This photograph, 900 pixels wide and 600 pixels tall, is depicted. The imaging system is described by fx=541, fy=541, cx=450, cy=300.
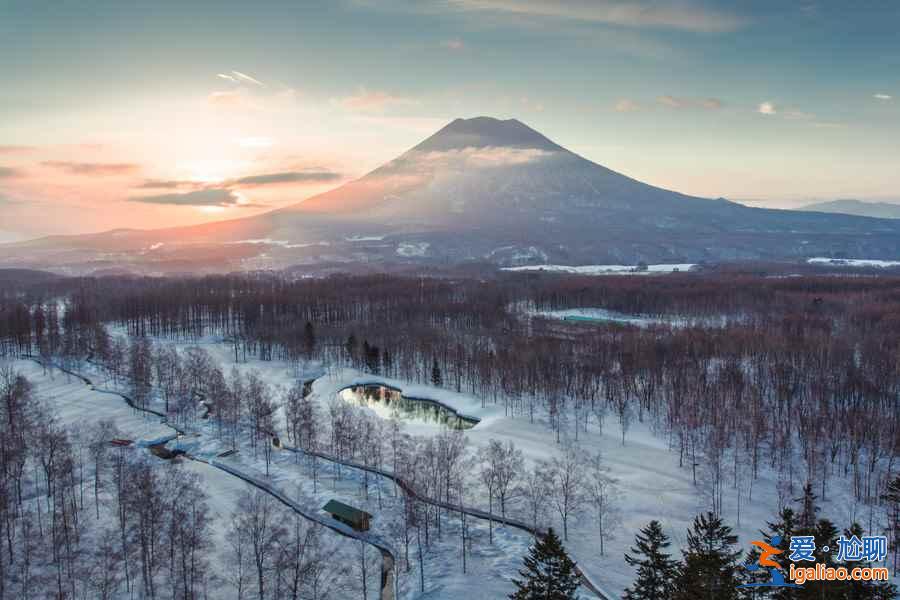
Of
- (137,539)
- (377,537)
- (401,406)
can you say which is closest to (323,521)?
(377,537)

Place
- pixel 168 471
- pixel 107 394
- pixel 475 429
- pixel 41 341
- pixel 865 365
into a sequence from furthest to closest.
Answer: pixel 41 341
pixel 865 365
pixel 107 394
pixel 475 429
pixel 168 471

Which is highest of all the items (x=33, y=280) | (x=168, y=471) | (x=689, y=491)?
(x=33, y=280)

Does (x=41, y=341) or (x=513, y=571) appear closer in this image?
(x=513, y=571)

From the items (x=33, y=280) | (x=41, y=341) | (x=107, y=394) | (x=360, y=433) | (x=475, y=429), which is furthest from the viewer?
(x=33, y=280)

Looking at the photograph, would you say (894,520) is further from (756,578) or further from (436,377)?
(436,377)

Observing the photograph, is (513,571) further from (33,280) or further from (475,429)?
(33,280)

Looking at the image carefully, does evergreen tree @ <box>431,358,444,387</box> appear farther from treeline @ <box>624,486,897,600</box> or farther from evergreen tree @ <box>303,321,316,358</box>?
treeline @ <box>624,486,897,600</box>

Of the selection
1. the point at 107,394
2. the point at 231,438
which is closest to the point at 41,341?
A: the point at 107,394

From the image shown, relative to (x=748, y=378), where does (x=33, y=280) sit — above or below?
above

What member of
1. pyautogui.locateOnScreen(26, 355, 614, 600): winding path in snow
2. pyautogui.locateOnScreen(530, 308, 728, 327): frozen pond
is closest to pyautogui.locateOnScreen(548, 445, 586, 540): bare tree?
pyautogui.locateOnScreen(26, 355, 614, 600): winding path in snow
